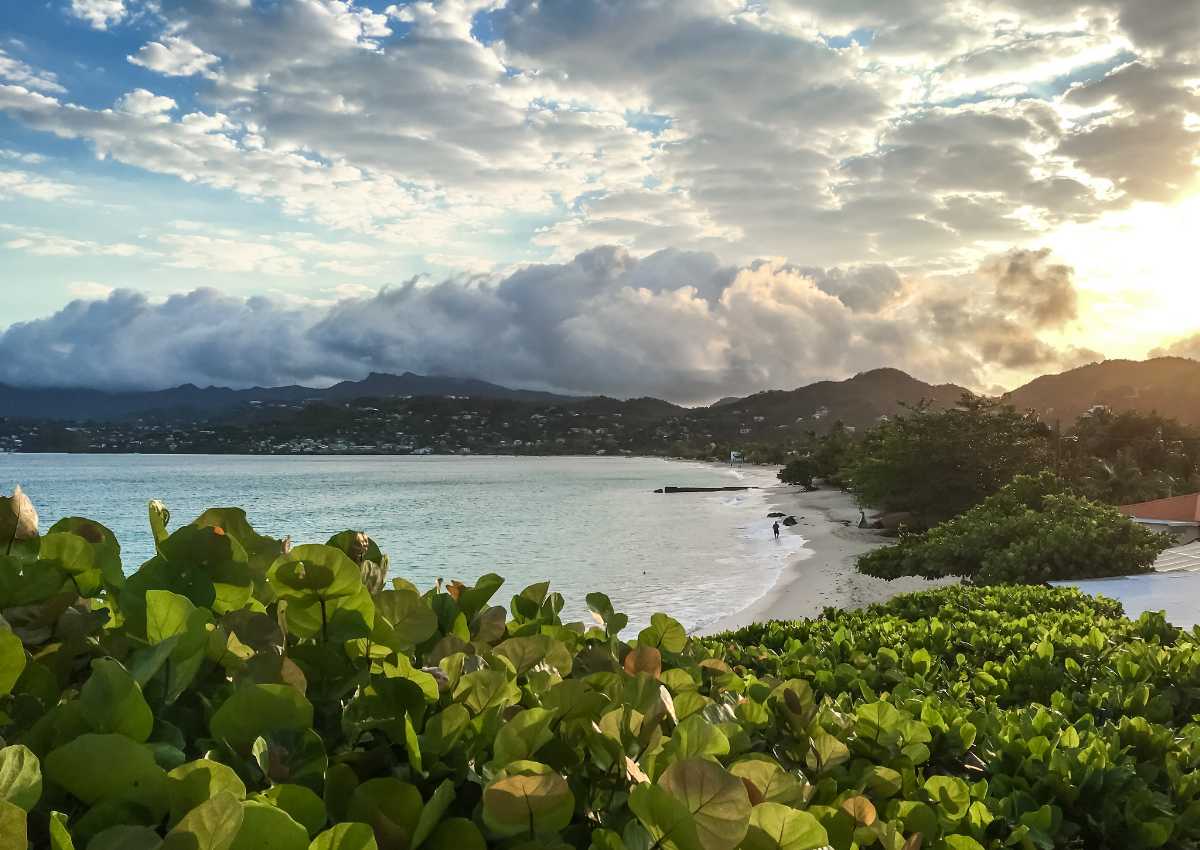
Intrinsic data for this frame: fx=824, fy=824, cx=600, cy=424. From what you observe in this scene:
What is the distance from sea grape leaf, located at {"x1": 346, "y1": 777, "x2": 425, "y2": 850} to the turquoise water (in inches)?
473

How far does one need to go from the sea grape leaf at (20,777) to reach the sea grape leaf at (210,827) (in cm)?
20

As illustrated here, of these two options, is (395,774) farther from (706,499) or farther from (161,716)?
(706,499)

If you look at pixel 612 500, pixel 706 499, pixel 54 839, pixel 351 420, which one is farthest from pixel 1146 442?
pixel 351 420

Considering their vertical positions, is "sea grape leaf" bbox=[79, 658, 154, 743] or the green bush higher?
"sea grape leaf" bbox=[79, 658, 154, 743]

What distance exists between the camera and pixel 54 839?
72 centimetres

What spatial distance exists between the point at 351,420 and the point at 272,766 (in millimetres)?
197240

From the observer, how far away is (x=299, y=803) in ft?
3.00

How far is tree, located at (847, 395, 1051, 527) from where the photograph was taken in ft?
104

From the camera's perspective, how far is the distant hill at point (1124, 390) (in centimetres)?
6656

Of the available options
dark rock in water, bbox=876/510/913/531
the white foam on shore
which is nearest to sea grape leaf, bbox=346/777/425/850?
the white foam on shore

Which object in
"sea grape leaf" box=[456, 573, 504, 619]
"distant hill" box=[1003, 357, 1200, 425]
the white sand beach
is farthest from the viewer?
"distant hill" box=[1003, 357, 1200, 425]

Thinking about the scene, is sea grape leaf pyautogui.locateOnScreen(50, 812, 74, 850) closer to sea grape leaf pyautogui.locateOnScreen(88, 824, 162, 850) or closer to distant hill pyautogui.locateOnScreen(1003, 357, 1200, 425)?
sea grape leaf pyautogui.locateOnScreen(88, 824, 162, 850)

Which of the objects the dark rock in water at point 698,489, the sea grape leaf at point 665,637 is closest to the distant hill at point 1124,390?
the dark rock in water at point 698,489

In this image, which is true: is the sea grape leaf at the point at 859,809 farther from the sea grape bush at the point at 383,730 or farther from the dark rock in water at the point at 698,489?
the dark rock in water at the point at 698,489
